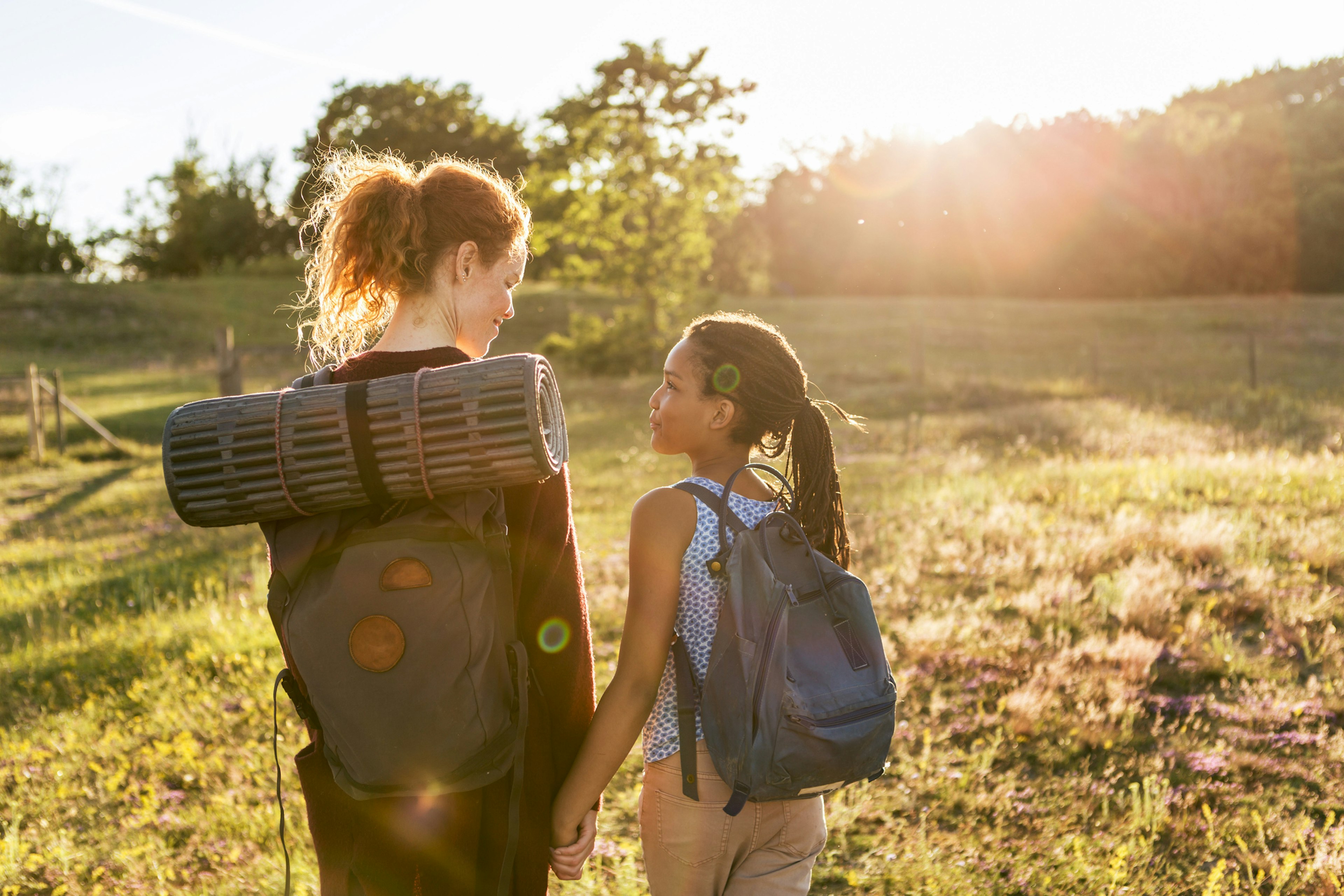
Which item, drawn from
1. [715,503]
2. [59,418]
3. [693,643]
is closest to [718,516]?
[715,503]

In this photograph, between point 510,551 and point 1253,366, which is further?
point 1253,366

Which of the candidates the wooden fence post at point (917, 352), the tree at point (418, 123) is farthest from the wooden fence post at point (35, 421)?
the tree at point (418, 123)

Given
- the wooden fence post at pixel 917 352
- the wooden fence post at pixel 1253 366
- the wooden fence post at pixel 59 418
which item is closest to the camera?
the wooden fence post at pixel 59 418

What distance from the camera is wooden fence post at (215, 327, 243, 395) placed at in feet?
52.0

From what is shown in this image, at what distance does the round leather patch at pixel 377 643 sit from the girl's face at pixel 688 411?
77 centimetres

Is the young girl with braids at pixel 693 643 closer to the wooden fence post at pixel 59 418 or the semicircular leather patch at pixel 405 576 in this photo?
the semicircular leather patch at pixel 405 576

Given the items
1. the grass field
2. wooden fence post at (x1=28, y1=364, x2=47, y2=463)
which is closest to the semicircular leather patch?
the grass field

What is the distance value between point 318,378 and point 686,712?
1089 millimetres

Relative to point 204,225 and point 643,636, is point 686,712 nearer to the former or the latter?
point 643,636

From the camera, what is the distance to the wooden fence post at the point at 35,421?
16.8 m

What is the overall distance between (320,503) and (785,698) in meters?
1.00

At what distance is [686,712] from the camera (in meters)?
2.06

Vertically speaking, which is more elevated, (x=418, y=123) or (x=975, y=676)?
(x=418, y=123)

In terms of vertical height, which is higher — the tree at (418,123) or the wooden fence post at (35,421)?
the tree at (418,123)
